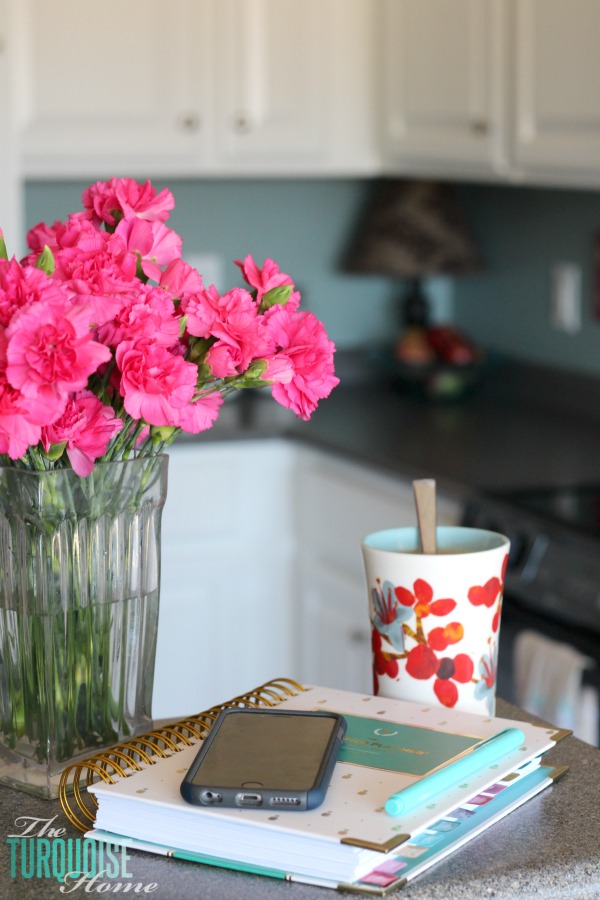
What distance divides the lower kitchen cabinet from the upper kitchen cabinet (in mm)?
656

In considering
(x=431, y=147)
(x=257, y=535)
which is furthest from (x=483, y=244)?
(x=257, y=535)

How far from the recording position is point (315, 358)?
84 centimetres

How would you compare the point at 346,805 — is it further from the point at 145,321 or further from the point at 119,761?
the point at 145,321

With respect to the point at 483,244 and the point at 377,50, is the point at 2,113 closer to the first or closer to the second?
the point at 377,50

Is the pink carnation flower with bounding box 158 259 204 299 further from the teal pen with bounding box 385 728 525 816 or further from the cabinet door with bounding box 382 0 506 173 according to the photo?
the cabinet door with bounding box 382 0 506 173

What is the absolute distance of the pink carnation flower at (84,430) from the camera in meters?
0.79

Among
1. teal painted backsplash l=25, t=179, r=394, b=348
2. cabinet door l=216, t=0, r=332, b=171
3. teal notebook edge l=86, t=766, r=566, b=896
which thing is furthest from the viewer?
teal painted backsplash l=25, t=179, r=394, b=348

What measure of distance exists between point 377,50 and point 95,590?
2.37 meters

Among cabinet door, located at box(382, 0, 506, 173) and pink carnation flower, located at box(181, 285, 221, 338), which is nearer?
pink carnation flower, located at box(181, 285, 221, 338)

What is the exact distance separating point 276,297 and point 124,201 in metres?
0.13

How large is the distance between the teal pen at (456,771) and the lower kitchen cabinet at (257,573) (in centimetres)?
175

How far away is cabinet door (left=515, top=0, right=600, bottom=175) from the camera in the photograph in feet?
7.29

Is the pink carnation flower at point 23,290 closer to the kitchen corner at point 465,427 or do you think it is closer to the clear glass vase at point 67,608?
the clear glass vase at point 67,608

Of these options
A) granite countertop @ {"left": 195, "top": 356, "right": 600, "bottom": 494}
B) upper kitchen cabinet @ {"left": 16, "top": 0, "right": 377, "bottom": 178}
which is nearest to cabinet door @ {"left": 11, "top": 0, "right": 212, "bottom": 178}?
upper kitchen cabinet @ {"left": 16, "top": 0, "right": 377, "bottom": 178}
